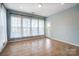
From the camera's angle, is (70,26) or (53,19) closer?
(70,26)

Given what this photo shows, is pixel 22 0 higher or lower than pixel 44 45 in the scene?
higher

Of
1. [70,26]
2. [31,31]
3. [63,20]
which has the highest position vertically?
[63,20]

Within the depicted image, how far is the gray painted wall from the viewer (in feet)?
7.54

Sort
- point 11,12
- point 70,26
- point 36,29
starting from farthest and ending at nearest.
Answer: point 11,12, point 70,26, point 36,29

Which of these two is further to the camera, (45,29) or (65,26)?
(65,26)

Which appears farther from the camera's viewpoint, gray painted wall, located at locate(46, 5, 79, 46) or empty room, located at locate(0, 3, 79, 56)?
gray painted wall, located at locate(46, 5, 79, 46)

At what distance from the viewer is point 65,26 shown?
2.36 m

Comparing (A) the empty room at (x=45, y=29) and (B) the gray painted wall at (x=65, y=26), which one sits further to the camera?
(B) the gray painted wall at (x=65, y=26)

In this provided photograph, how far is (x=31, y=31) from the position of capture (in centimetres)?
216

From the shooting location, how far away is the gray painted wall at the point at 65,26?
7.54 feet

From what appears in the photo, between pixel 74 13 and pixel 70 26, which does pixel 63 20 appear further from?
pixel 74 13

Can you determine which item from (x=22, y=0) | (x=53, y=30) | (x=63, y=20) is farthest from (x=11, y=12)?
(x=63, y=20)

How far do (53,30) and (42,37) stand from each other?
0.49 meters

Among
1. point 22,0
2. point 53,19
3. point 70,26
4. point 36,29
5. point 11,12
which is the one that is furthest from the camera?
point 11,12
